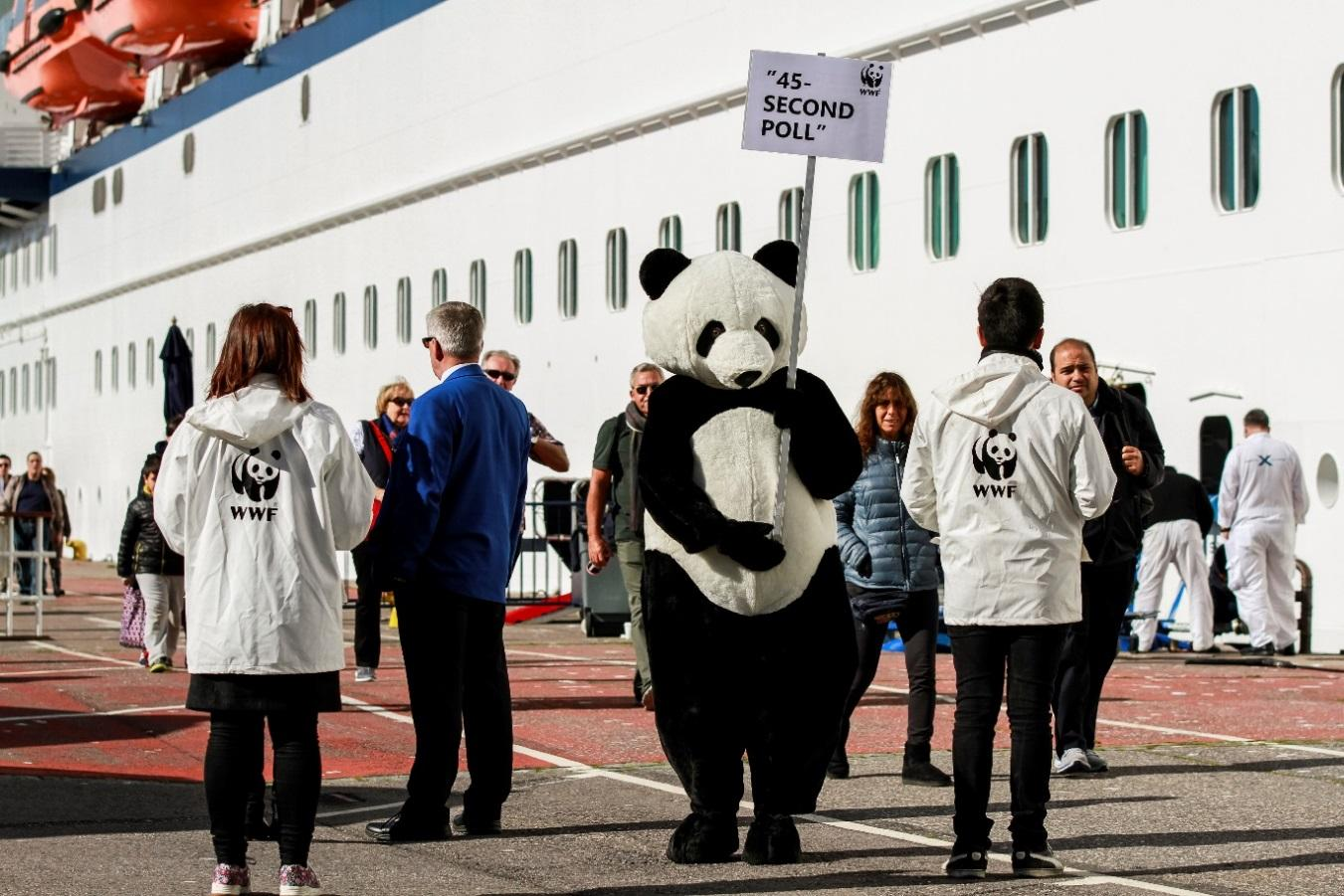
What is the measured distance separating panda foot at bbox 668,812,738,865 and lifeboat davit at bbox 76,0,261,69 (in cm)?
3919

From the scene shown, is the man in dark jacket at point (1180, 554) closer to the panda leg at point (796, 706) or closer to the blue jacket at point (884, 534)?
the blue jacket at point (884, 534)

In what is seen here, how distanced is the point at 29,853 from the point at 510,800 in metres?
2.06

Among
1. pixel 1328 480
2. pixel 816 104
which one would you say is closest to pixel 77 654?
pixel 1328 480

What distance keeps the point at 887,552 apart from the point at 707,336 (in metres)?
2.35

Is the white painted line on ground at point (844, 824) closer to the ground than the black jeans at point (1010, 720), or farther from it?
closer to the ground

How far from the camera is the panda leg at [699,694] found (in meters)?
7.89

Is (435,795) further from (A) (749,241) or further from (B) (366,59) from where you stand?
(B) (366,59)

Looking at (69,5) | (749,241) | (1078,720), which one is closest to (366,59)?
(749,241)

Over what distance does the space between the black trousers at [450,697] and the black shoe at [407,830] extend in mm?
27

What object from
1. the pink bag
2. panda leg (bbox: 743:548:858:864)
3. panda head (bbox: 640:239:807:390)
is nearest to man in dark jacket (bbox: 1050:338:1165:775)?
panda head (bbox: 640:239:807:390)

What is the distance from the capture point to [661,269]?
8.32m

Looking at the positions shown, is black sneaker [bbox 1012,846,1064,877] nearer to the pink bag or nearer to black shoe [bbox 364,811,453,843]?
black shoe [bbox 364,811,453,843]

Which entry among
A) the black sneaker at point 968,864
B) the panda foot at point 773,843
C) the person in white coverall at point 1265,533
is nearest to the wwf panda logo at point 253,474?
the panda foot at point 773,843

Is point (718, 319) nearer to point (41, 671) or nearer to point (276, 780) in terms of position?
point (276, 780)
